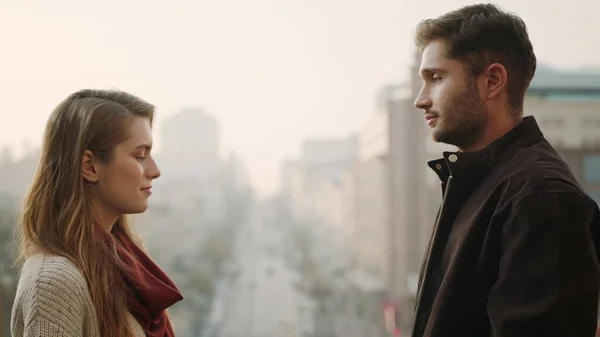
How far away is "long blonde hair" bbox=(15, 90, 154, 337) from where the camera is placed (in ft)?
3.09

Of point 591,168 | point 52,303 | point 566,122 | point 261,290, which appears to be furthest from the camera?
point 261,290

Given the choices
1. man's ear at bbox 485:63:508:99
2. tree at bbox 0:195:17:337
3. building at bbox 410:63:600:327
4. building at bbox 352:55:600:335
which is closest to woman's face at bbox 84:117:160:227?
man's ear at bbox 485:63:508:99

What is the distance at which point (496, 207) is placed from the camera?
2.67ft

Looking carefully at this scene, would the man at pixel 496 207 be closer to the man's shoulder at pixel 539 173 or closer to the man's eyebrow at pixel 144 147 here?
the man's shoulder at pixel 539 173

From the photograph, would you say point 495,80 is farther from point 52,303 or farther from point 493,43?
point 52,303

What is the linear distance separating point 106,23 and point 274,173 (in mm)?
2493

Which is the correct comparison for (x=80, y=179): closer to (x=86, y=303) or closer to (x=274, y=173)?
(x=86, y=303)

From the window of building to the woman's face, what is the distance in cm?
538

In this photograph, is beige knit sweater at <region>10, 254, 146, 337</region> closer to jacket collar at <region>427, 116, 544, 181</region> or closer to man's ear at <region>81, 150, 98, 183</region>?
man's ear at <region>81, 150, 98, 183</region>

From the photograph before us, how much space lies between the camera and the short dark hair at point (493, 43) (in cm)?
88

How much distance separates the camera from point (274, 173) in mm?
5977

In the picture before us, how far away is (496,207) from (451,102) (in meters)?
0.17

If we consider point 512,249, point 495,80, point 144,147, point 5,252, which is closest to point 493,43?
point 495,80

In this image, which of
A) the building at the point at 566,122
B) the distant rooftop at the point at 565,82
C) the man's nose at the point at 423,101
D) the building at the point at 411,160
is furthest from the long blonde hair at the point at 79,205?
the distant rooftop at the point at 565,82
